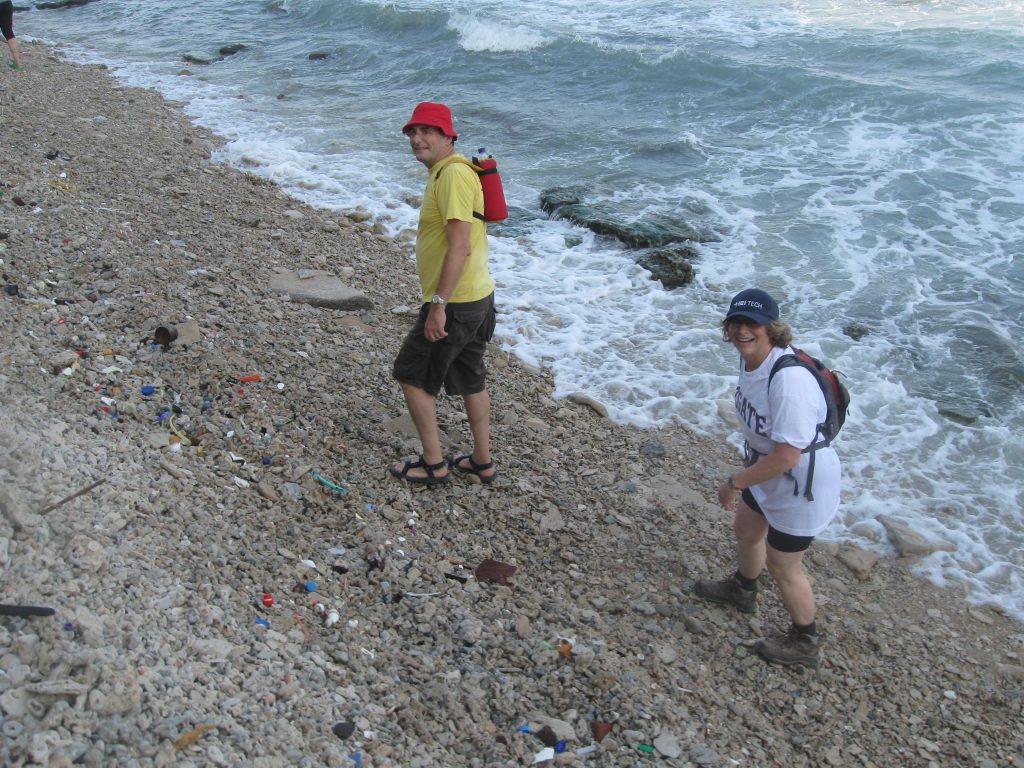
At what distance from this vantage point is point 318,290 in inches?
286

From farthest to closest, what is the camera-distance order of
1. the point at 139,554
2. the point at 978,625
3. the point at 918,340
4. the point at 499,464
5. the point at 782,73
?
the point at 782,73
the point at 918,340
the point at 499,464
the point at 978,625
the point at 139,554

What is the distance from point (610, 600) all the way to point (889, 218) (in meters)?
8.09

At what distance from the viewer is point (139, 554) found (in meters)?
3.58

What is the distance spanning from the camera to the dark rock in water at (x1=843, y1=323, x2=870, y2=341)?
7.91m

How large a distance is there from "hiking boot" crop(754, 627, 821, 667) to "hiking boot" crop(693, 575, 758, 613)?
0.31 m

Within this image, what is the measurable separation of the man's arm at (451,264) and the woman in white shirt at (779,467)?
135 cm

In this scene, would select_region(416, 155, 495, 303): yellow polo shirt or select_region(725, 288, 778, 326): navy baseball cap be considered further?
select_region(416, 155, 495, 303): yellow polo shirt

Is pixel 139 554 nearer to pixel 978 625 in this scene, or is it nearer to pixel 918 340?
pixel 978 625

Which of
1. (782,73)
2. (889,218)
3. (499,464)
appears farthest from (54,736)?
(782,73)

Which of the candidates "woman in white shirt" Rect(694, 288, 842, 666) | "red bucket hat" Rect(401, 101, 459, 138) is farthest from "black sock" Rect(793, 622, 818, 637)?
"red bucket hat" Rect(401, 101, 459, 138)

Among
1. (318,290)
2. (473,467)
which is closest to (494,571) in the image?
(473,467)

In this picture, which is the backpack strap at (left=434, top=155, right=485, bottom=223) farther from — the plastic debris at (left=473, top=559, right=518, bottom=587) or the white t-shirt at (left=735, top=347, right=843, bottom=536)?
the plastic debris at (left=473, top=559, right=518, bottom=587)

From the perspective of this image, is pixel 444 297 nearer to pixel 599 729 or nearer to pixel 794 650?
pixel 599 729

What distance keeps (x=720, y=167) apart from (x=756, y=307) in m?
9.60
